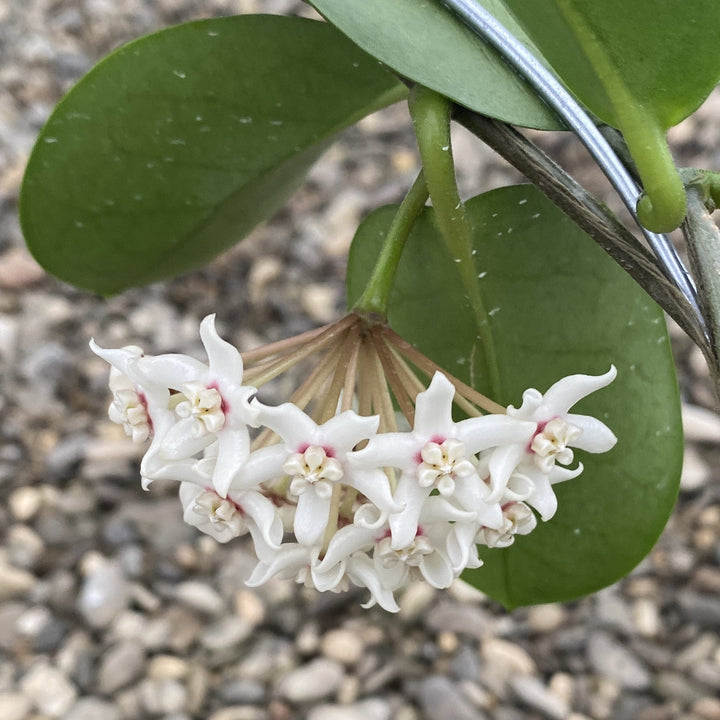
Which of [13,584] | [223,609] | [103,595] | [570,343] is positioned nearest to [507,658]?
[223,609]

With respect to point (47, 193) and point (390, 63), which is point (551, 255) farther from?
point (47, 193)

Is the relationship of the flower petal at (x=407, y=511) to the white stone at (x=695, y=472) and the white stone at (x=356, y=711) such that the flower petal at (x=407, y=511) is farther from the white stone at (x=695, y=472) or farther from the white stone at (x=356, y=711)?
the white stone at (x=695, y=472)

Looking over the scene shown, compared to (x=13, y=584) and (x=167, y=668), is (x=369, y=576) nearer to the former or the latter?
(x=167, y=668)

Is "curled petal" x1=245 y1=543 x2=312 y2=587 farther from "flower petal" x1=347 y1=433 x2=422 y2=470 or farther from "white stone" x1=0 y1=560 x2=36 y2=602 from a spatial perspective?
"white stone" x1=0 y1=560 x2=36 y2=602

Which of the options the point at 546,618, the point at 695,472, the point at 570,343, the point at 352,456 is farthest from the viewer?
the point at 695,472

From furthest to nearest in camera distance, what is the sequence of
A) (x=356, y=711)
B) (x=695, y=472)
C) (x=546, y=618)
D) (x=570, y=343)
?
(x=695, y=472) < (x=546, y=618) < (x=356, y=711) < (x=570, y=343)
